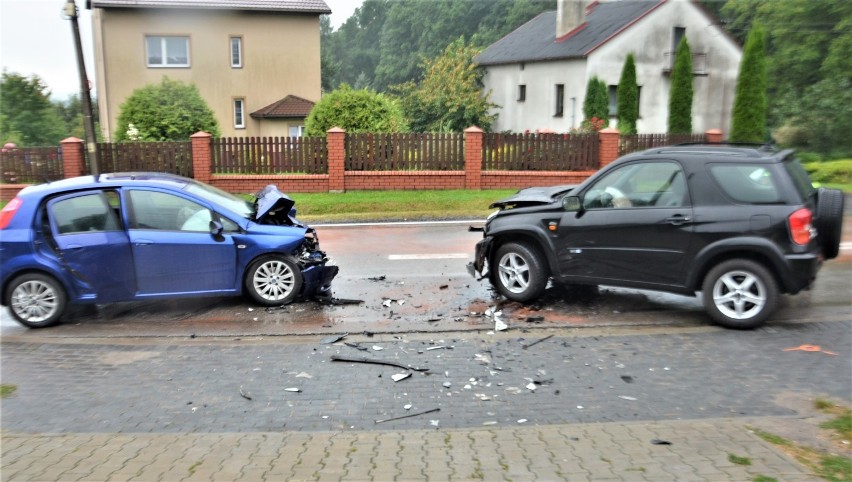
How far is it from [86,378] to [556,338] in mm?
4223

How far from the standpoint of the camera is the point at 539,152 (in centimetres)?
1994

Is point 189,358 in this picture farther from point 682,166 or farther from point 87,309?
point 682,166

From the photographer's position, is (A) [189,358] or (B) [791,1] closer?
(A) [189,358]

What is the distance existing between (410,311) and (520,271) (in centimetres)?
133

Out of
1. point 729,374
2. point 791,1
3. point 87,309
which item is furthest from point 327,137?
point 791,1

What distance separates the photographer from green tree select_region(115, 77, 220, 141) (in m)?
20.9

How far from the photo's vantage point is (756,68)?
89.6ft

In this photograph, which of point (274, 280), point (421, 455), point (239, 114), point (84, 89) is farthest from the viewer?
point (239, 114)

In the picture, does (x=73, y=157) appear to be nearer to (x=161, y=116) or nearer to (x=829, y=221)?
(x=161, y=116)

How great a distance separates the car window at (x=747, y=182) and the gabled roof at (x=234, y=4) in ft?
94.9

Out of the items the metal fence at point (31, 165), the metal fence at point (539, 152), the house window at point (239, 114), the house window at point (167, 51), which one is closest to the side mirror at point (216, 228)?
the metal fence at point (539, 152)

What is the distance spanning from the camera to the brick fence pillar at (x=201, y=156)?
19.3 m

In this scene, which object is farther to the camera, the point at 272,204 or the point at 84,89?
the point at 84,89

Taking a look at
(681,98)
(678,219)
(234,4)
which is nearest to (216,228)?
(678,219)
